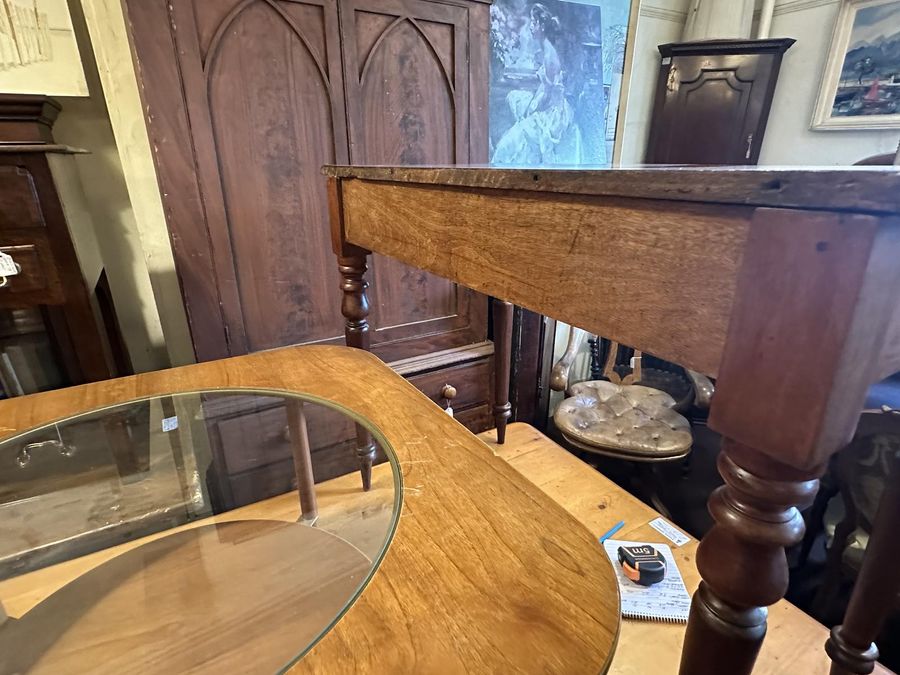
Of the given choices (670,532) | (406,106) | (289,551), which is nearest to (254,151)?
(406,106)

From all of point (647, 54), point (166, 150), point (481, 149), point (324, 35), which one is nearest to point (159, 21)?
point (166, 150)

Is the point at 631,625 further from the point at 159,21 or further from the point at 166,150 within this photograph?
the point at 159,21

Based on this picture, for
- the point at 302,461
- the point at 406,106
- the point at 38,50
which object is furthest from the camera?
the point at 406,106

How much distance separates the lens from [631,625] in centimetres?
111

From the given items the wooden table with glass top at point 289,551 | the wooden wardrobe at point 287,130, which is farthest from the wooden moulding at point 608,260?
the wooden wardrobe at point 287,130

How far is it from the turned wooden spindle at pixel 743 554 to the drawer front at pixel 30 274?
137cm

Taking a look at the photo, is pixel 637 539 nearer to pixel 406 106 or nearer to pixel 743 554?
pixel 743 554

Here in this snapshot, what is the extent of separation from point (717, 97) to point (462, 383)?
1.83 meters

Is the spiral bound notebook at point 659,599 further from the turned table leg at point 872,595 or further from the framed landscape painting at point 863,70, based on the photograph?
the framed landscape painting at point 863,70

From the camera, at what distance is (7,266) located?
108 cm

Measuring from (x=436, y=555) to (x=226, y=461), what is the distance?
75 cm

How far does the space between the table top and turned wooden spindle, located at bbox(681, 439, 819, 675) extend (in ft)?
0.63

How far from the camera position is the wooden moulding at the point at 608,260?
38cm

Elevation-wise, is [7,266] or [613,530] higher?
[7,266]
